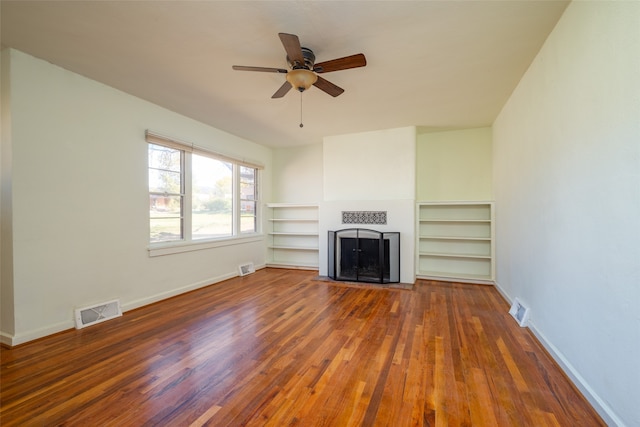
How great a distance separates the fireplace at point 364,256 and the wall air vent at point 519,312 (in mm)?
1660

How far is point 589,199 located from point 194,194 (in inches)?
174

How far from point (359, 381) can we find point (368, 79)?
9.11 feet

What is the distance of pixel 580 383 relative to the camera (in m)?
1.73

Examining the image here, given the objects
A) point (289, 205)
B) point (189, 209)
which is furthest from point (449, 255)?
point (189, 209)

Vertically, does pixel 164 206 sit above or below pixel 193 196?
below

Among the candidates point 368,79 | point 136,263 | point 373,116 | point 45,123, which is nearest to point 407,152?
point 373,116

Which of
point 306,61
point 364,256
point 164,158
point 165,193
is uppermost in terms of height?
point 306,61

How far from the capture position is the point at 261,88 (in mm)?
3062

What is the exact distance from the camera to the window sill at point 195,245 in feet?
11.7

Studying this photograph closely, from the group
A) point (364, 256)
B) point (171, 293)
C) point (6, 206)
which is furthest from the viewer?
point (364, 256)

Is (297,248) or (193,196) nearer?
(193,196)

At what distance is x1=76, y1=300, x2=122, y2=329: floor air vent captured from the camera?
109 inches

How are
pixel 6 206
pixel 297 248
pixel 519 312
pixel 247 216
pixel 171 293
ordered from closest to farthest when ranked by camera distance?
1. pixel 6 206
2. pixel 519 312
3. pixel 171 293
4. pixel 247 216
5. pixel 297 248

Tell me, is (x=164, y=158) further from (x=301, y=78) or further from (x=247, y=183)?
(x=301, y=78)
